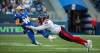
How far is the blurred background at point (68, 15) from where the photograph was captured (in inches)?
987

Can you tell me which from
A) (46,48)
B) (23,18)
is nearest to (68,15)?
(23,18)

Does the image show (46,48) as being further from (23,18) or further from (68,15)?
(68,15)

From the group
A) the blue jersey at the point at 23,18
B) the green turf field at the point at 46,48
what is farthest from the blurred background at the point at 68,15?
the blue jersey at the point at 23,18

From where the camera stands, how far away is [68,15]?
27281 mm

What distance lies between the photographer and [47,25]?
13133mm

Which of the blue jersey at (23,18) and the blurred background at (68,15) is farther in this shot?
the blurred background at (68,15)

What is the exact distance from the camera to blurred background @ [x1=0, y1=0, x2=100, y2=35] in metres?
25.1

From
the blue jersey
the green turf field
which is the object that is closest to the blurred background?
the green turf field

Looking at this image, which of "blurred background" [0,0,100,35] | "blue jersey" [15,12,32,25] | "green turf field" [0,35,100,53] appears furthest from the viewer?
"blurred background" [0,0,100,35]

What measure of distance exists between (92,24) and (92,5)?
8.37ft

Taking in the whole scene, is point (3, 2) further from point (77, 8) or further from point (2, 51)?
point (2, 51)

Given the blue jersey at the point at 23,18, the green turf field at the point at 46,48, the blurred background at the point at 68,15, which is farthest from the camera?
the blurred background at the point at 68,15

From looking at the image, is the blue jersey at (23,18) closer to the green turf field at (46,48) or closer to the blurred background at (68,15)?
the green turf field at (46,48)

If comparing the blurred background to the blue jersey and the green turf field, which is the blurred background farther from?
the blue jersey
